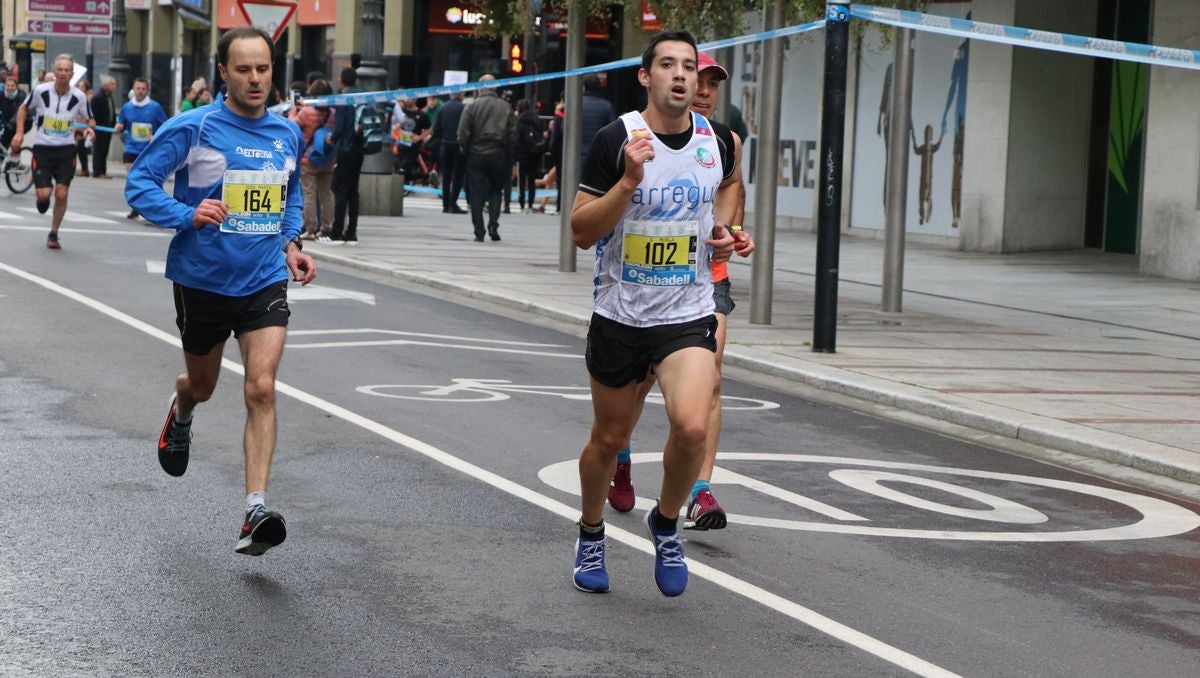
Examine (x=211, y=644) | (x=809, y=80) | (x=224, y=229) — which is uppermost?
(x=809, y=80)

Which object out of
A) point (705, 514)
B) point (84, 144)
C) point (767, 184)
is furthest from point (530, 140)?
point (705, 514)

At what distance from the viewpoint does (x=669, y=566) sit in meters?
6.05

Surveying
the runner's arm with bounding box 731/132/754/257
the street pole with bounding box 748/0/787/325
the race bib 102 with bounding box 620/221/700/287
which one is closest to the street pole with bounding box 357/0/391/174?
the street pole with bounding box 748/0/787/325

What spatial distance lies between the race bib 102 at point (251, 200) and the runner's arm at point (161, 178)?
6.3 inches

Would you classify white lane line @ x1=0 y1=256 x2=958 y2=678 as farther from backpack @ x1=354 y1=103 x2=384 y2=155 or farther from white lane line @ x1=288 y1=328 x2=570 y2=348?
backpack @ x1=354 y1=103 x2=384 y2=155

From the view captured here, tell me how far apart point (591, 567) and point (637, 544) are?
2.65ft

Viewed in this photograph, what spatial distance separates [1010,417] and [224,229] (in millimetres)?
5294

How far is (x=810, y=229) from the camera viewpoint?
27875mm

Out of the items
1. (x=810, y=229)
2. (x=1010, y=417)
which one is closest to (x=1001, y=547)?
(x=1010, y=417)

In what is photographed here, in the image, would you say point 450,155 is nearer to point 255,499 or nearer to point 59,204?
point 59,204

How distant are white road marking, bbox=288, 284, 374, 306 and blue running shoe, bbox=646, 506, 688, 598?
990cm

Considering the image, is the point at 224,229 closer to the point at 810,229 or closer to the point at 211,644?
the point at 211,644

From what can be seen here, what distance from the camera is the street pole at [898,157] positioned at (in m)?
15.5

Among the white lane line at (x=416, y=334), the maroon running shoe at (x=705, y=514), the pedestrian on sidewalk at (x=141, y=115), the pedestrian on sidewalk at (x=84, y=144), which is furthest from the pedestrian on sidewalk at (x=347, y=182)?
the maroon running shoe at (x=705, y=514)
